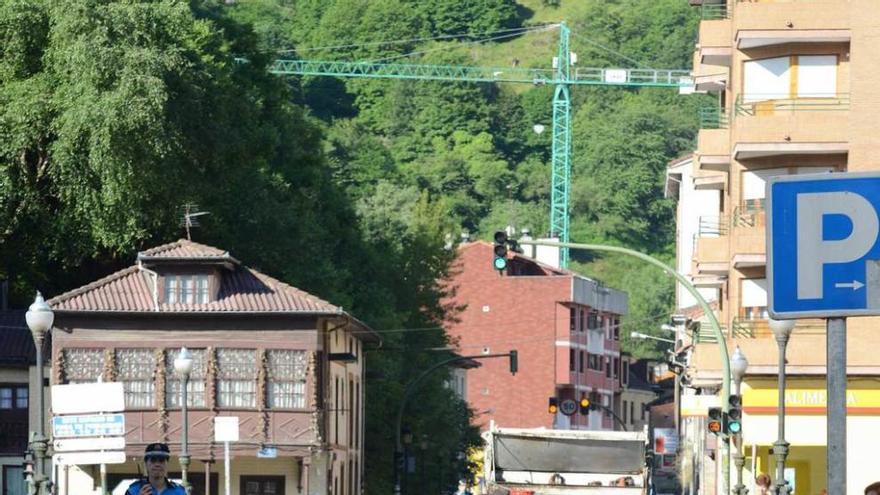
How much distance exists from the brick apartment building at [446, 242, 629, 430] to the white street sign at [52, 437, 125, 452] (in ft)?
305

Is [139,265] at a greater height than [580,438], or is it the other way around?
[139,265]

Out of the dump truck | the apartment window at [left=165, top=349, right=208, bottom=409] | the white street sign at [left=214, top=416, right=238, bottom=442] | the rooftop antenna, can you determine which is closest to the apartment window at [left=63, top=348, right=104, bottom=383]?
the apartment window at [left=165, top=349, right=208, bottom=409]

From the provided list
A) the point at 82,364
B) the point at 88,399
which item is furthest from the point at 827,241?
the point at 82,364

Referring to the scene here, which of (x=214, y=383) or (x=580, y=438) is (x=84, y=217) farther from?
(x=580, y=438)

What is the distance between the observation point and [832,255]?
9906mm

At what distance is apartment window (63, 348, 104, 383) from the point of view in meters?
58.4

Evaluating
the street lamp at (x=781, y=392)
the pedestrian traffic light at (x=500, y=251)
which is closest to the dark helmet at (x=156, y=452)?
the street lamp at (x=781, y=392)

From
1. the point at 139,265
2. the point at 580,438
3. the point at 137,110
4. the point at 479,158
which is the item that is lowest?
the point at 580,438

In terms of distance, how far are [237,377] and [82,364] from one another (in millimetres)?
4241

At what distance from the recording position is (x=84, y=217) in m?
61.2

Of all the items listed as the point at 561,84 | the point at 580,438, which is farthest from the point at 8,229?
the point at 561,84

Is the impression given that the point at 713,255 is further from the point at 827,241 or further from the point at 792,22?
the point at 827,241

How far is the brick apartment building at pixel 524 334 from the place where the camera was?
121 metres

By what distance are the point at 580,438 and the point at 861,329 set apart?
7106mm
